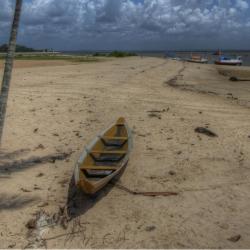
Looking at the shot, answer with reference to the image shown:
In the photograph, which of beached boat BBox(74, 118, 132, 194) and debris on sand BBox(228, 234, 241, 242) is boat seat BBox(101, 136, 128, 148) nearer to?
beached boat BBox(74, 118, 132, 194)

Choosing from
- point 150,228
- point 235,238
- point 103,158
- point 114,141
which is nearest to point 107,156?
point 103,158

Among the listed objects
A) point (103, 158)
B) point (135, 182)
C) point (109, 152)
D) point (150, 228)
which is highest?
point (109, 152)

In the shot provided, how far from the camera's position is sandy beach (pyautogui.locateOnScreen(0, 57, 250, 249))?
6.63 metres

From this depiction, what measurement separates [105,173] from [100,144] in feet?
5.14

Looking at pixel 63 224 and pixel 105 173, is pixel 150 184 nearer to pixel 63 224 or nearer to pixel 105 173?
pixel 105 173

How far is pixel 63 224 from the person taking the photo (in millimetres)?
6945

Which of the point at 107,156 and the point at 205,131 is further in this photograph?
the point at 205,131

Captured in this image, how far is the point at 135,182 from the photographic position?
834 centimetres

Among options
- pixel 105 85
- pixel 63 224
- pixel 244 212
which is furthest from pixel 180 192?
pixel 105 85

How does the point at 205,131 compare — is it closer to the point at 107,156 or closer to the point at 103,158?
the point at 107,156

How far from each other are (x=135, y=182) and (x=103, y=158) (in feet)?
2.90

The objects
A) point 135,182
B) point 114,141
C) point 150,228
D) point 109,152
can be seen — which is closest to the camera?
point 150,228

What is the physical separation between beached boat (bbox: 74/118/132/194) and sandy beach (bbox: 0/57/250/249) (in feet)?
1.01

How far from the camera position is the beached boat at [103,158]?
287 inches
